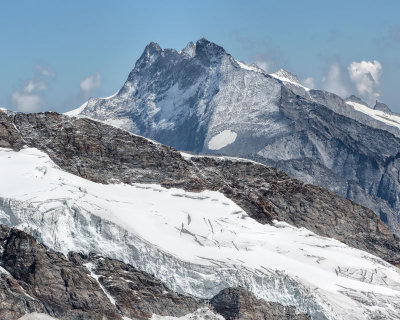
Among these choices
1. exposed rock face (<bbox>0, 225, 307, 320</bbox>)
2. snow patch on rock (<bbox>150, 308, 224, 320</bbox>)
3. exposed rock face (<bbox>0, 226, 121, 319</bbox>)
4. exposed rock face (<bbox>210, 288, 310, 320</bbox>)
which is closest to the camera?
exposed rock face (<bbox>0, 226, 121, 319</bbox>)

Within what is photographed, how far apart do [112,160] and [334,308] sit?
45.4 metres

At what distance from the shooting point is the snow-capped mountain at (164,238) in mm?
156000

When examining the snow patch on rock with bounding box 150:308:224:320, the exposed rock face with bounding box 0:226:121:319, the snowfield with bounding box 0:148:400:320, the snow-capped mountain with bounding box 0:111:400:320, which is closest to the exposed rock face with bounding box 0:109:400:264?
the snow-capped mountain with bounding box 0:111:400:320

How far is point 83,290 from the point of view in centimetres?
15375

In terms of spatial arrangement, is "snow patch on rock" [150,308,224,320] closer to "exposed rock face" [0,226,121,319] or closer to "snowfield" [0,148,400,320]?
"snowfield" [0,148,400,320]

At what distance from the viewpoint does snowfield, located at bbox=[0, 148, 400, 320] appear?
6324 inches

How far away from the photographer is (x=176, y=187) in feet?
607

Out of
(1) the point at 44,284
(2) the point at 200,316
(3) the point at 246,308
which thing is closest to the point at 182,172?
(3) the point at 246,308

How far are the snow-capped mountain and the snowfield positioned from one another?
7.4 inches

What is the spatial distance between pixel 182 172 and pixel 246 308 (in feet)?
118

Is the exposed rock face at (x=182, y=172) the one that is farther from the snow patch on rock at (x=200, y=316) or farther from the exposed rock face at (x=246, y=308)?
the snow patch on rock at (x=200, y=316)

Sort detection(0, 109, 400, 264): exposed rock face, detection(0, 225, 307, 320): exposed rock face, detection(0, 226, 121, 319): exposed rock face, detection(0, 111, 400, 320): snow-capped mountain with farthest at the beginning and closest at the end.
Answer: detection(0, 109, 400, 264): exposed rock face → detection(0, 111, 400, 320): snow-capped mountain → detection(0, 225, 307, 320): exposed rock face → detection(0, 226, 121, 319): exposed rock face

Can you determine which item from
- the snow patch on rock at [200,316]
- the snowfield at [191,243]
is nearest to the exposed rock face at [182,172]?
the snowfield at [191,243]

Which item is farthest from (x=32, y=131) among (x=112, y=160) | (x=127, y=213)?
(x=127, y=213)
